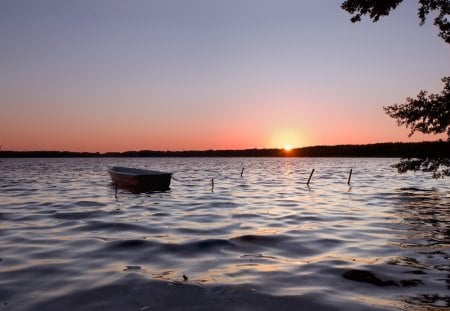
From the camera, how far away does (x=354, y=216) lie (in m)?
18.9

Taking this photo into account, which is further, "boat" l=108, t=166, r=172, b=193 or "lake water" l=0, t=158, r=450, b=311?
"boat" l=108, t=166, r=172, b=193

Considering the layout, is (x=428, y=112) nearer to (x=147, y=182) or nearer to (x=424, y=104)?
(x=424, y=104)

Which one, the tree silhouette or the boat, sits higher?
the tree silhouette

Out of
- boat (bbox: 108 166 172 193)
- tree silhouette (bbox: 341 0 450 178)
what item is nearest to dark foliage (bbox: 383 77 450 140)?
tree silhouette (bbox: 341 0 450 178)

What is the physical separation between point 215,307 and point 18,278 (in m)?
4.75

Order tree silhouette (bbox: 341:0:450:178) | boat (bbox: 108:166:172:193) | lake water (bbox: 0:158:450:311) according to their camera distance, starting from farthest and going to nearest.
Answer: boat (bbox: 108:166:172:193), tree silhouette (bbox: 341:0:450:178), lake water (bbox: 0:158:450:311)

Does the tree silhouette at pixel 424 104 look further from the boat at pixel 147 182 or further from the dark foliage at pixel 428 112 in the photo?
the boat at pixel 147 182

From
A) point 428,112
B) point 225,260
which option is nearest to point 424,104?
point 428,112

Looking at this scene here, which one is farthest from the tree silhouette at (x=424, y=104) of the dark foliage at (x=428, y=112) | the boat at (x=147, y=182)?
the boat at (x=147, y=182)

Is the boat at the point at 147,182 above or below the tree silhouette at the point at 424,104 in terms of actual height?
below

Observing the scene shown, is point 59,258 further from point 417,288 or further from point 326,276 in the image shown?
point 417,288

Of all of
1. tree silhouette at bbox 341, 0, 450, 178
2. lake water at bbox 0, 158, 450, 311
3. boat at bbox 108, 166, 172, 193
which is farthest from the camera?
boat at bbox 108, 166, 172, 193

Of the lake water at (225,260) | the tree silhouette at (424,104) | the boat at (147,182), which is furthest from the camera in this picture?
the boat at (147,182)

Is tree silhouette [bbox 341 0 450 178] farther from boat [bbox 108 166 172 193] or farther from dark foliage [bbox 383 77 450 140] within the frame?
boat [bbox 108 166 172 193]
